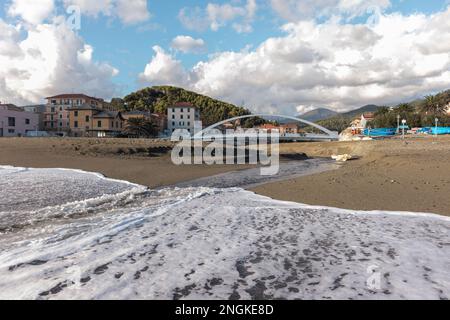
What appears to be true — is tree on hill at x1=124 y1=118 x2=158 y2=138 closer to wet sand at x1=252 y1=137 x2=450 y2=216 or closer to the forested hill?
the forested hill

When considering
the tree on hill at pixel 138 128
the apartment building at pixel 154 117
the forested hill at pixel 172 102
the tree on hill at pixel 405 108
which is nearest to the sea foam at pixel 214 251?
the tree on hill at pixel 138 128

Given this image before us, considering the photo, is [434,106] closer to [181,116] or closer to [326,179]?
[181,116]

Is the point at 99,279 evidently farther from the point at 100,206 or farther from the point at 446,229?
the point at 446,229

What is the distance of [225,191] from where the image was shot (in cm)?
1299

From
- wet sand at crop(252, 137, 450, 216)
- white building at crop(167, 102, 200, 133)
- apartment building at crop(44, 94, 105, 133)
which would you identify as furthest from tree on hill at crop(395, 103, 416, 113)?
wet sand at crop(252, 137, 450, 216)

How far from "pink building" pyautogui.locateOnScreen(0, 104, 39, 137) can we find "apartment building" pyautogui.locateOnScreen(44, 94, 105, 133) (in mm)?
9447

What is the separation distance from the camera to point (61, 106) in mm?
94125

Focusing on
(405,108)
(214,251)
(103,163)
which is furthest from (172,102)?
(214,251)

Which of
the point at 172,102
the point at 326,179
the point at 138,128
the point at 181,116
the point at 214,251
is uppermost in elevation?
the point at 172,102

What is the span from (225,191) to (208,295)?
8.85 m

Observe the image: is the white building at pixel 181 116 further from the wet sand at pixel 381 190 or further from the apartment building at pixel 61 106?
the wet sand at pixel 381 190

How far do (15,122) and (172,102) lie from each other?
74.8 metres
